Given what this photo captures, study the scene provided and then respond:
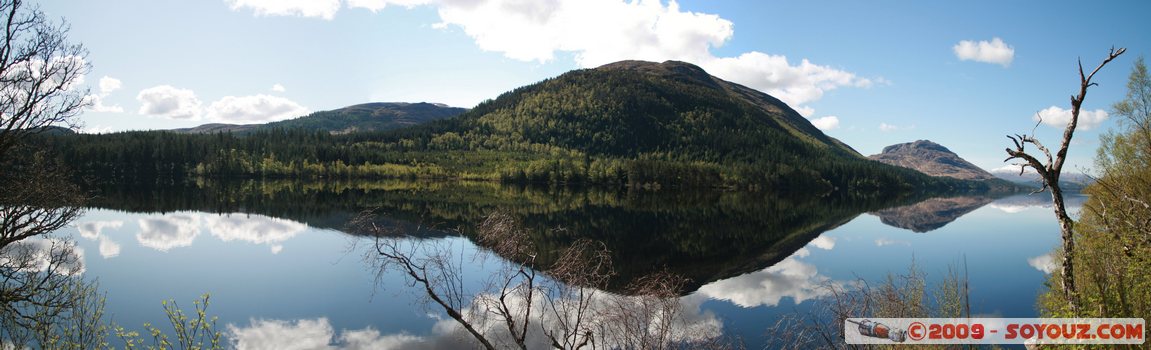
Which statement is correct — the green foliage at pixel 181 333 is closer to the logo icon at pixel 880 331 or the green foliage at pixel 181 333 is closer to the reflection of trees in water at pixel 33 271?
the reflection of trees in water at pixel 33 271

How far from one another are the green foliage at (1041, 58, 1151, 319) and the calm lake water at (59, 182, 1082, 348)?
5.40 meters

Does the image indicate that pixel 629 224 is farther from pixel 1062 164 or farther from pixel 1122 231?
pixel 1062 164

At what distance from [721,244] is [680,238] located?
4.41 m

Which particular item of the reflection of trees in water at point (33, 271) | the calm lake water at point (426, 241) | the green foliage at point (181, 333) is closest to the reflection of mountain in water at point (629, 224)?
the calm lake water at point (426, 241)

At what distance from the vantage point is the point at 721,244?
5353cm

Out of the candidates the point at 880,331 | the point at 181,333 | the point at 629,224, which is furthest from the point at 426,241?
the point at 629,224

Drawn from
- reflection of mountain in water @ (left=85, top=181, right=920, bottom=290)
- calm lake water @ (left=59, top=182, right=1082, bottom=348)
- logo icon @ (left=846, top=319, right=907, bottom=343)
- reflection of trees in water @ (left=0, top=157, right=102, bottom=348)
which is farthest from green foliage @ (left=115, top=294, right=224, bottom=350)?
logo icon @ (left=846, top=319, right=907, bottom=343)

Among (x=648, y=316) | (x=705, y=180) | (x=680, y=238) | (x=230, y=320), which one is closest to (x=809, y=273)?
(x=680, y=238)

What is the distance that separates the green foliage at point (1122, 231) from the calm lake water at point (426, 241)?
17.7ft

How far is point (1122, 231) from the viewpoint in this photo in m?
16.9

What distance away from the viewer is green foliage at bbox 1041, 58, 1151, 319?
1564 centimetres

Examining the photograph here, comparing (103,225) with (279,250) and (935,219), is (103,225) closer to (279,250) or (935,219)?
(279,250)

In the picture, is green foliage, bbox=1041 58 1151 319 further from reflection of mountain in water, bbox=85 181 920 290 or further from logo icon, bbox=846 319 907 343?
reflection of mountain in water, bbox=85 181 920 290

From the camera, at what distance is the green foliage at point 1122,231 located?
15641 millimetres
